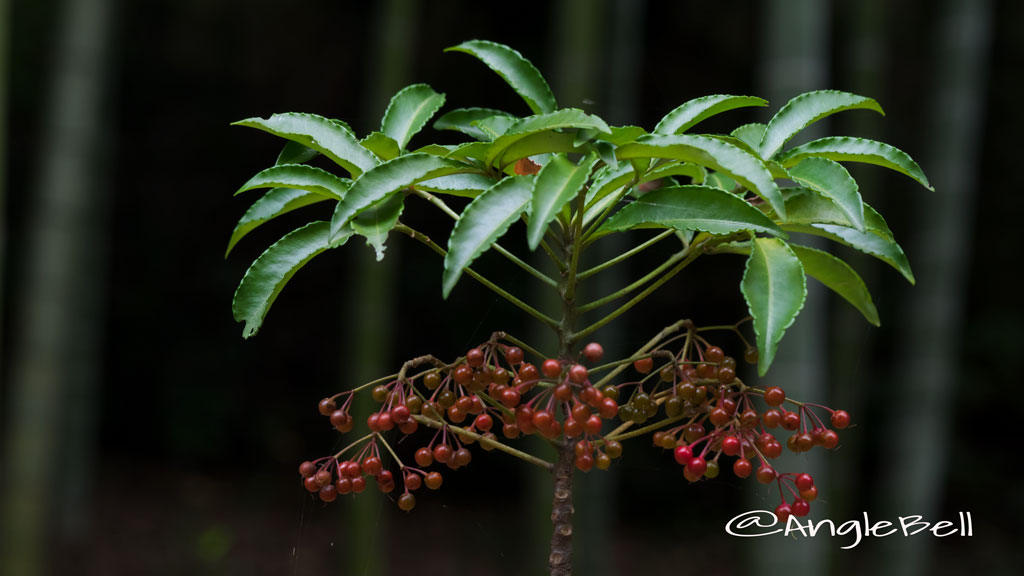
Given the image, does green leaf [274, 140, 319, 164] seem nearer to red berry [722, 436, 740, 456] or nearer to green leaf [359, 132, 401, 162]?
green leaf [359, 132, 401, 162]

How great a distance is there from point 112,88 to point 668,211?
396cm

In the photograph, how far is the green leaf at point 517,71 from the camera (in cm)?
66

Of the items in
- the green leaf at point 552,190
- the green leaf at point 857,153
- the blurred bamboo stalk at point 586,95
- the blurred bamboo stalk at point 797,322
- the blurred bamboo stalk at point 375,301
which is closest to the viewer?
the green leaf at point 552,190

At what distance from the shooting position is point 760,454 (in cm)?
56

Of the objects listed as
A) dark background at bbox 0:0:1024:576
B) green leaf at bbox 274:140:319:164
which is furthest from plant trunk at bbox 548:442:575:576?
dark background at bbox 0:0:1024:576

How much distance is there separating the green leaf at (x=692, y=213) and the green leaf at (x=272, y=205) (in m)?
0.23

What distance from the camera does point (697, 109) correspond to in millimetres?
593

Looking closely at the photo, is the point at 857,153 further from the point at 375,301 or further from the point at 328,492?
the point at 375,301

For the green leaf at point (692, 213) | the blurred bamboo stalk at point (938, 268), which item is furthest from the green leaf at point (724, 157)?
the blurred bamboo stalk at point (938, 268)

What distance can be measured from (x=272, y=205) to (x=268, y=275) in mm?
74

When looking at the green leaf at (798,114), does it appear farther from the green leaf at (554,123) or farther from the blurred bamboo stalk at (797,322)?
the blurred bamboo stalk at (797,322)

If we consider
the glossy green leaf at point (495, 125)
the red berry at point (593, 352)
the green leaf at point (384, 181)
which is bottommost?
the red berry at point (593, 352)

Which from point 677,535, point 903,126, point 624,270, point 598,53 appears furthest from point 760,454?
point 903,126

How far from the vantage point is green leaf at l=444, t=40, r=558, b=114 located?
2.15ft
